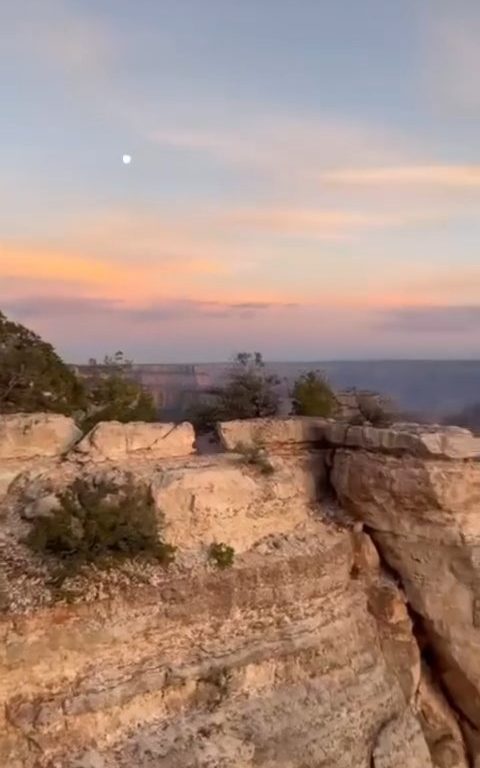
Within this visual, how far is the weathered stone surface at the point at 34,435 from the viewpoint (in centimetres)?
1095

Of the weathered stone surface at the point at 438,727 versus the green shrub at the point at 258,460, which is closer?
the weathered stone surface at the point at 438,727

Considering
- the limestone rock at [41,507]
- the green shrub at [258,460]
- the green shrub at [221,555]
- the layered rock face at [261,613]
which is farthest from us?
the green shrub at [258,460]

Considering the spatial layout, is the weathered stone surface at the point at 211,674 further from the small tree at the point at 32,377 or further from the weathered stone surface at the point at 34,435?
the small tree at the point at 32,377

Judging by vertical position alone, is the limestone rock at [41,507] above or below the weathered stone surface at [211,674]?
above

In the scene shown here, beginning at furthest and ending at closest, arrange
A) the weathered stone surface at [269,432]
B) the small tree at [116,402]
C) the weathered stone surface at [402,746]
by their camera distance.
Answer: the small tree at [116,402]
the weathered stone surface at [269,432]
the weathered stone surface at [402,746]

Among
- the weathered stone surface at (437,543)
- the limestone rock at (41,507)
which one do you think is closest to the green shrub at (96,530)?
the limestone rock at (41,507)

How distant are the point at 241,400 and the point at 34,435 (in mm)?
7221

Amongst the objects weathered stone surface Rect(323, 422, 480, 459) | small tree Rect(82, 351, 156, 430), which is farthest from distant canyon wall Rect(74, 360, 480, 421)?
weathered stone surface Rect(323, 422, 480, 459)

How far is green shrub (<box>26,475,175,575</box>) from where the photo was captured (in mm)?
9633

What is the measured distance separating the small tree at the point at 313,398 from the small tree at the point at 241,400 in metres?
0.59

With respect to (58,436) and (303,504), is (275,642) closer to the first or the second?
(303,504)

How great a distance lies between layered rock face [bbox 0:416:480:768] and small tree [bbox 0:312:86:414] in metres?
5.11

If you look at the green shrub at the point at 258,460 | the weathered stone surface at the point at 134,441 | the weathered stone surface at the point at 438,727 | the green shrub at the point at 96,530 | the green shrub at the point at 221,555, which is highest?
the weathered stone surface at the point at 134,441

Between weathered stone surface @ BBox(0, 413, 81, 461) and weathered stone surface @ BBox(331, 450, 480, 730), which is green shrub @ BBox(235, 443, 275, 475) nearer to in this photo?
weathered stone surface @ BBox(331, 450, 480, 730)
